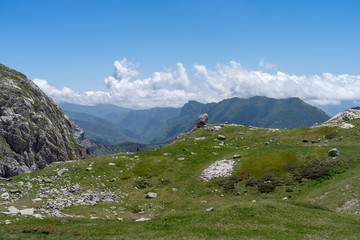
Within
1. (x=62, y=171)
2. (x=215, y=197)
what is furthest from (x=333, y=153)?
(x=62, y=171)

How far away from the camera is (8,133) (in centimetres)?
12512

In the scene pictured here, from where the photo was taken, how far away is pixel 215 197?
175 ft

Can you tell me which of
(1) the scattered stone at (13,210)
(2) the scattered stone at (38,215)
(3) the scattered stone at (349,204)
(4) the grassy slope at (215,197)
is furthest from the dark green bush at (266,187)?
(1) the scattered stone at (13,210)

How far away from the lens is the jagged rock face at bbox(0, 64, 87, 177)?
121 m

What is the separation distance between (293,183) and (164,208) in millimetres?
29795

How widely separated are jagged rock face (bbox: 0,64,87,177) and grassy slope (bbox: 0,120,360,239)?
251ft

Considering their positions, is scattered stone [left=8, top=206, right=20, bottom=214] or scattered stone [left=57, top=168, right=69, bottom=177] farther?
scattered stone [left=57, top=168, right=69, bottom=177]

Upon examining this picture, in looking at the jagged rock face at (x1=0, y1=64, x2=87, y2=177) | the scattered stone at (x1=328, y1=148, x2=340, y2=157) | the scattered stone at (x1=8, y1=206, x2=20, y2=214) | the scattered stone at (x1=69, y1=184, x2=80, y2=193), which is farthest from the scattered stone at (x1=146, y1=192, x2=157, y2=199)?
the jagged rock face at (x1=0, y1=64, x2=87, y2=177)

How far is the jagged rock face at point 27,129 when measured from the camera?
121062mm

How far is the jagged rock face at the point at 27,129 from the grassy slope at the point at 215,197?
7636 centimetres

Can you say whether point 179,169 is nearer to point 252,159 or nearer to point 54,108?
point 252,159

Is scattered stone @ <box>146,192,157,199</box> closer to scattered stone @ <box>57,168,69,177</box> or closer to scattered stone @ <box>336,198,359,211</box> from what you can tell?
scattered stone @ <box>57,168,69,177</box>

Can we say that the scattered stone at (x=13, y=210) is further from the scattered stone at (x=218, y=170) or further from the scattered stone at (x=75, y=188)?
the scattered stone at (x=218, y=170)

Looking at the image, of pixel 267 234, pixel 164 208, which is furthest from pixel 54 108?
pixel 267 234
